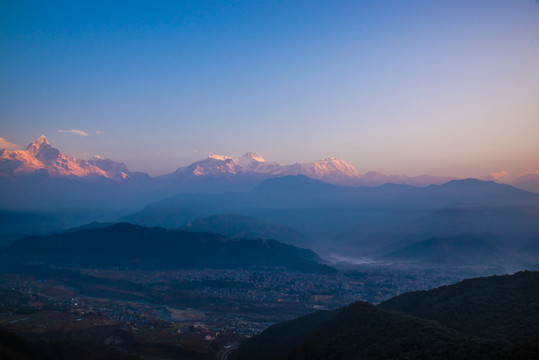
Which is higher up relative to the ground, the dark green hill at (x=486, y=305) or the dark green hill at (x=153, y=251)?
the dark green hill at (x=486, y=305)

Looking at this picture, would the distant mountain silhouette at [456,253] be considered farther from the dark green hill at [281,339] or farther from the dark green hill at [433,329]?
the dark green hill at [281,339]

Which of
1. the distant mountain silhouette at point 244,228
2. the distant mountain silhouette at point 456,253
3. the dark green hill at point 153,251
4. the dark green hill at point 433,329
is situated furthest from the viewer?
the distant mountain silhouette at point 244,228

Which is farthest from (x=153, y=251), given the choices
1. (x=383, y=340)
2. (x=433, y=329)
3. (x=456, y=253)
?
(x=433, y=329)

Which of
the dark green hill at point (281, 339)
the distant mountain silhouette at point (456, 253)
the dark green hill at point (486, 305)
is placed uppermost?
the dark green hill at point (486, 305)

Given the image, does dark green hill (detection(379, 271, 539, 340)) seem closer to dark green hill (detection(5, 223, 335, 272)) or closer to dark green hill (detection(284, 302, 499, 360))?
dark green hill (detection(284, 302, 499, 360))

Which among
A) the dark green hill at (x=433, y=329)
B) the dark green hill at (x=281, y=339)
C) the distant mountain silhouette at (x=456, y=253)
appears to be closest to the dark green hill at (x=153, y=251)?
the distant mountain silhouette at (x=456, y=253)

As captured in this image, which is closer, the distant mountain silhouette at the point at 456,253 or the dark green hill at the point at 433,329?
the dark green hill at the point at 433,329
